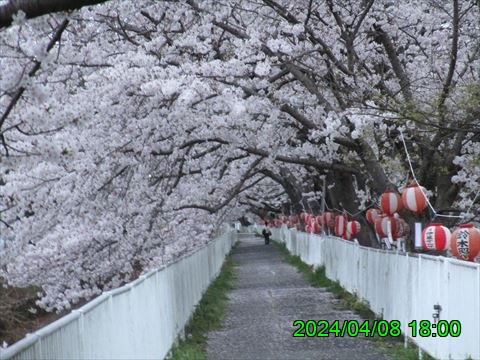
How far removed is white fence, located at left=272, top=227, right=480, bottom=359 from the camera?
9.84 meters

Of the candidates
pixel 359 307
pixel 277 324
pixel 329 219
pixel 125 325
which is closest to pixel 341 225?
pixel 329 219

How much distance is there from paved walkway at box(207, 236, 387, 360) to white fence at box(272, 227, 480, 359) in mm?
841

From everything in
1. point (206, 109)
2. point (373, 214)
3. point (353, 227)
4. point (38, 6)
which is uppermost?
point (206, 109)

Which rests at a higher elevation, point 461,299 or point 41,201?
point 41,201

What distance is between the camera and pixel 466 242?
12328mm

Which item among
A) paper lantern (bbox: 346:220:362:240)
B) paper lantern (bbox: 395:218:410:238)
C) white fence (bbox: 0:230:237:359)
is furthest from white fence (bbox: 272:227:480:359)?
white fence (bbox: 0:230:237:359)

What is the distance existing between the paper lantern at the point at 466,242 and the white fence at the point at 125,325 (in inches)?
179

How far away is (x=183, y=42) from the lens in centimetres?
1450

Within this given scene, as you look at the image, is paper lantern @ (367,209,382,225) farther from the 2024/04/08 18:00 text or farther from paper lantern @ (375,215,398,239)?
the 2024/04/08 18:00 text

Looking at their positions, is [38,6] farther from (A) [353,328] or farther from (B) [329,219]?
(B) [329,219]

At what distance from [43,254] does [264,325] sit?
16.8ft

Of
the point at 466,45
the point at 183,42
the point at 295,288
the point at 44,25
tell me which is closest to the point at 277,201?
the point at 295,288

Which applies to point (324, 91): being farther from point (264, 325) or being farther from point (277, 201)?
point (277, 201)

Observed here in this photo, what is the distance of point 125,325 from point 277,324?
29.8ft
